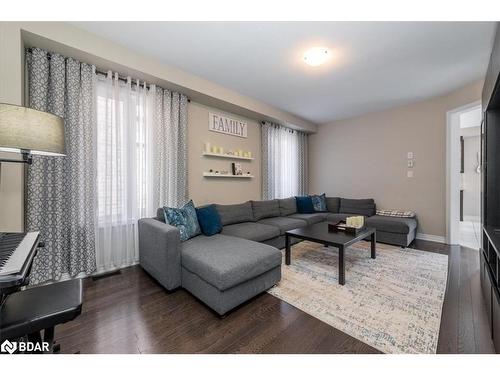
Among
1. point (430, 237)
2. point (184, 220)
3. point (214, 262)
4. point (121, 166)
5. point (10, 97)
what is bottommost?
point (430, 237)

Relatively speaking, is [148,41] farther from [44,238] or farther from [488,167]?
[488,167]

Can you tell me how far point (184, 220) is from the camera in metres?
2.47

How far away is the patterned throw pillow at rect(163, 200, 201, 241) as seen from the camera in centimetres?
239

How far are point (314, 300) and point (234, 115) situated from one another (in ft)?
10.6

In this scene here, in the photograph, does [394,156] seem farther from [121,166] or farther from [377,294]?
[121,166]

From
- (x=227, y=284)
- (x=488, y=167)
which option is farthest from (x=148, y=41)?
(x=488, y=167)

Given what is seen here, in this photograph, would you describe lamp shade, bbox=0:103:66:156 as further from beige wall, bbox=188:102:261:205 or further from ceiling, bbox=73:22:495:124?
beige wall, bbox=188:102:261:205

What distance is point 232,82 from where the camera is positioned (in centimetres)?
318

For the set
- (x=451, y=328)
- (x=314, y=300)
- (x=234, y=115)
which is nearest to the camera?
(x=451, y=328)

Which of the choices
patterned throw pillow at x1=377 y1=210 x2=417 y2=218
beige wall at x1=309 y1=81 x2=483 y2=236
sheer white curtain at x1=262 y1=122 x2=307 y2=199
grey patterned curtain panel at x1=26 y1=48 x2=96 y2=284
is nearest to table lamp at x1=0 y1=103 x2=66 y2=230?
grey patterned curtain panel at x1=26 y1=48 x2=96 y2=284

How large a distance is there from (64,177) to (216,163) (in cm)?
205

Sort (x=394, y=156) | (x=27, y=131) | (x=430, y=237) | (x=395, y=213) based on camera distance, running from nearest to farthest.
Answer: (x=27, y=131)
(x=430, y=237)
(x=395, y=213)
(x=394, y=156)

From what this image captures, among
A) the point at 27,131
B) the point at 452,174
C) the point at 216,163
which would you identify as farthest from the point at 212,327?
the point at 452,174

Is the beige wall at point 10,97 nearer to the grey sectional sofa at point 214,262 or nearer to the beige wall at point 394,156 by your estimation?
the grey sectional sofa at point 214,262
